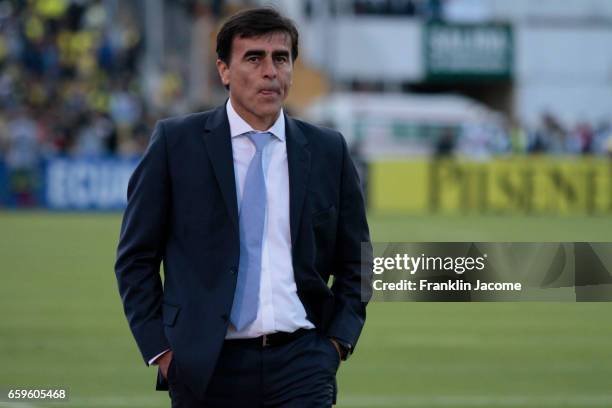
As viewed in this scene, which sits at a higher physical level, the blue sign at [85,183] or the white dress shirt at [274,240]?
the white dress shirt at [274,240]

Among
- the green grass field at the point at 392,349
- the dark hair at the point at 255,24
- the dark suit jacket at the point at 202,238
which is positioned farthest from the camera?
the green grass field at the point at 392,349

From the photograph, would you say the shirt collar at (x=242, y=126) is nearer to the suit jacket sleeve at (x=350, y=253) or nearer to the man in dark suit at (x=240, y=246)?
the man in dark suit at (x=240, y=246)

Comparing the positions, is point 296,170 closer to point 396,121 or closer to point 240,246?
point 240,246

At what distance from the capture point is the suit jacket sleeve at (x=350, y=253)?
5.02m

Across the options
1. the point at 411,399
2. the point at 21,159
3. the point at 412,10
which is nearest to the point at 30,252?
Result: the point at 21,159

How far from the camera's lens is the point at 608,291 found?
633 centimetres

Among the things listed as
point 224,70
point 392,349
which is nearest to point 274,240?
point 224,70

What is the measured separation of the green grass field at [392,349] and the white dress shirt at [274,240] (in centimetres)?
476

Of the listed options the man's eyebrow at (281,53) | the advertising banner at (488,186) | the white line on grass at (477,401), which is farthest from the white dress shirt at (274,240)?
the advertising banner at (488,186)

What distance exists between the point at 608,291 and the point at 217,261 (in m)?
2.25

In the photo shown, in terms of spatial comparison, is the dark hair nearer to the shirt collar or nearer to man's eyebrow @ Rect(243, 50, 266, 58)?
man's eyebrow @ Rect(243, 50, 266, 58)

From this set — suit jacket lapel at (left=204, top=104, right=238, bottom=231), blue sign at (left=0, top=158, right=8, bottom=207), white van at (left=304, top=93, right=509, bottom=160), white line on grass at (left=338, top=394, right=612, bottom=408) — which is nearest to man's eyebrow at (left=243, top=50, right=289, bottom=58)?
suit jacket lapel at (left=204, top=104, right=238, bottom=231)

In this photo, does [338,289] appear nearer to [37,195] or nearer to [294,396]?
[294,396]

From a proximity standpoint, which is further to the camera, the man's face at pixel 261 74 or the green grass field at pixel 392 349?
the green grass field at pixel 392 349
